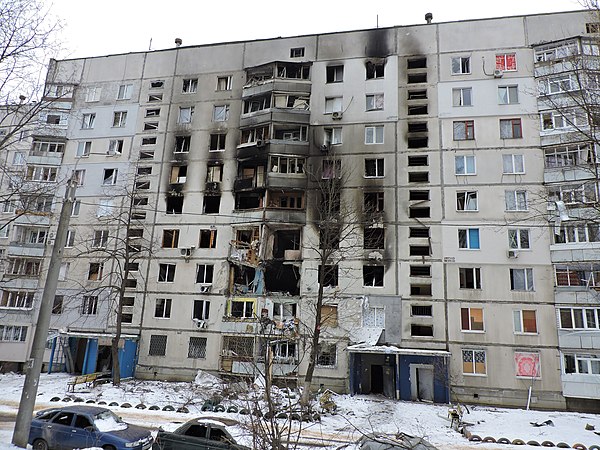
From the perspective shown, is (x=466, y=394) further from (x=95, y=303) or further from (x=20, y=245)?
(x=20, y=245)

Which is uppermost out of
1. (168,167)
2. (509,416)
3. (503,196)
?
(168,167)

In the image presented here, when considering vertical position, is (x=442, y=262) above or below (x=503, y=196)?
below

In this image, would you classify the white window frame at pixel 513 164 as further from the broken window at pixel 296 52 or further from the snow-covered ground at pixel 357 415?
the broken window at pixel 296 52

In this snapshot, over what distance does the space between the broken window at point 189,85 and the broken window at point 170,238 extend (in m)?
13.6

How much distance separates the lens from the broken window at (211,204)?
119ft

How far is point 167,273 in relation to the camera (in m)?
35.4

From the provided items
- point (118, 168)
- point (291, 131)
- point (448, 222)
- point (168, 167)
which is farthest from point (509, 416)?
point (118, 168)

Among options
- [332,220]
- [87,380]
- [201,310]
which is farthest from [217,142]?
[87,380]

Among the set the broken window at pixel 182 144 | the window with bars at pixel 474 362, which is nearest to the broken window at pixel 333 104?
the broken window at pixel 182 144

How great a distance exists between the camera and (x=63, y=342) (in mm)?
34594

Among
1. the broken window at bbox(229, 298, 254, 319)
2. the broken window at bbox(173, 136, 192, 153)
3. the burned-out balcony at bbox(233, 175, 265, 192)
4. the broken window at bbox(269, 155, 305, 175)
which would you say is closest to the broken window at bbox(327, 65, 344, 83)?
the broken window at bbox(269, 155, 305, 175)

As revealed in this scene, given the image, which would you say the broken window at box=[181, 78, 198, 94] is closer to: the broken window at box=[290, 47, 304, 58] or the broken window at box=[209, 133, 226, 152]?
the broken window at box=[209, 133, 226, 152]

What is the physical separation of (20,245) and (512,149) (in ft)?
139

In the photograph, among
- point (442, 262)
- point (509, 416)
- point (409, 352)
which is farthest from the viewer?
point (442, 262)
